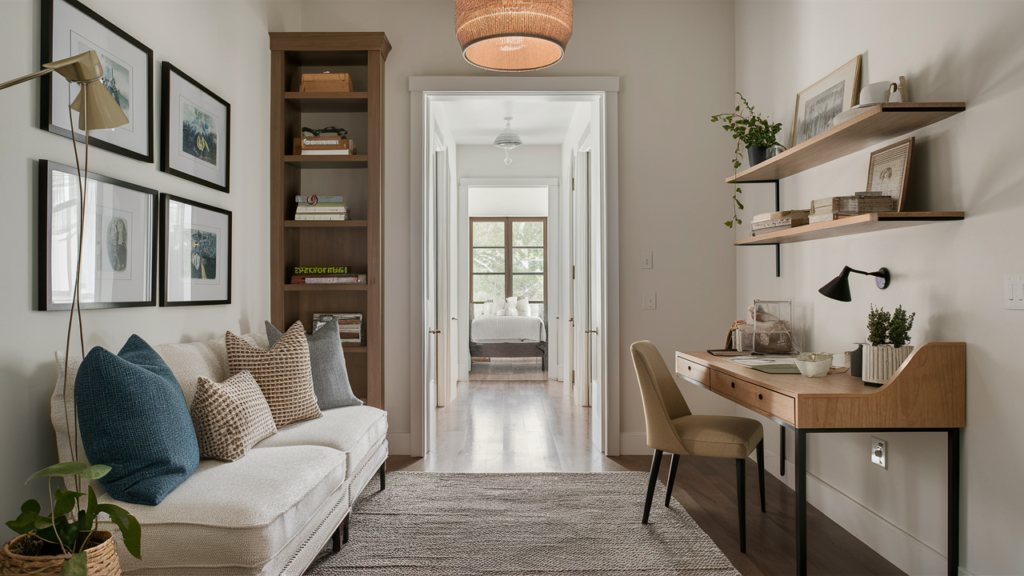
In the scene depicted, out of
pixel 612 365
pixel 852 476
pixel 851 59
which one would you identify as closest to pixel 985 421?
pixel 852 476

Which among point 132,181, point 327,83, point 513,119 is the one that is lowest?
point 132,181

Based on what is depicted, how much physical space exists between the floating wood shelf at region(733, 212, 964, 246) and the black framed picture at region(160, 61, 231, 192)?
2657mm

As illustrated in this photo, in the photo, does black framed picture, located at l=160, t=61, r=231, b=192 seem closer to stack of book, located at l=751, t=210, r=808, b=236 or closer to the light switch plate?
stack of book, located at l=751, t=210, r=808, b=236

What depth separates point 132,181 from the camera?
2.29m

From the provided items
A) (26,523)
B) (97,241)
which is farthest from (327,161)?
(26,523)

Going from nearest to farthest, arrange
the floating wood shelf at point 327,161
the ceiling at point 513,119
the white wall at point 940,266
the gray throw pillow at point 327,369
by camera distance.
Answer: the white wall at point 940,266 < the gray throw pillow at point 327,369 < the floating wood shelf at point 327,161 < the ceiling at point 513,119

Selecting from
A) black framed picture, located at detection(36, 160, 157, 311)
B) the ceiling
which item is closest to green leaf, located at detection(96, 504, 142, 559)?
black framed picture, located at detection(36, 160, 157, 311)

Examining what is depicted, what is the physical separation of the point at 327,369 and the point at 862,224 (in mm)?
2409

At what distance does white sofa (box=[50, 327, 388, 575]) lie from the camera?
1602 mm

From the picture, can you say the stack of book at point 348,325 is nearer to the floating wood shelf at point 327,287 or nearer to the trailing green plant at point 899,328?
the floating wood shelf at point 327,287

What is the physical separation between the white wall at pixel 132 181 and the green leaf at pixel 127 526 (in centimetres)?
62

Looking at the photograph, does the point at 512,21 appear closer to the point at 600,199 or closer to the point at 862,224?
the point at 862,224

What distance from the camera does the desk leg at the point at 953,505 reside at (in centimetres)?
196

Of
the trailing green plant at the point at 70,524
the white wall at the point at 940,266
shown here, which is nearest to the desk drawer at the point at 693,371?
the white wall at the point at 940,266
